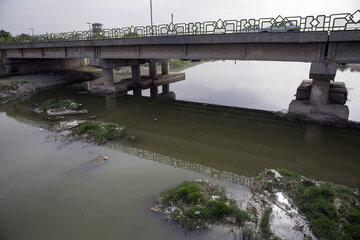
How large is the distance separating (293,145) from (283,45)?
6.34 meters

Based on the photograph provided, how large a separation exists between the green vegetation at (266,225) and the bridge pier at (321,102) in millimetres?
9982

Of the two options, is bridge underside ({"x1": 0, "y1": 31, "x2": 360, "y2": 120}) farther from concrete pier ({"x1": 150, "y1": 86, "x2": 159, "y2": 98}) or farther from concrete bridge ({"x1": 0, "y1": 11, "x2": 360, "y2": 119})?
concrete pier ({"x1": 150, "y1": 86, "x2": 159, "y2": 98})

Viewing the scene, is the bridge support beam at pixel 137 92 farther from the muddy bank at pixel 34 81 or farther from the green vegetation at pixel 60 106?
the muddy bank at pixel 34 81

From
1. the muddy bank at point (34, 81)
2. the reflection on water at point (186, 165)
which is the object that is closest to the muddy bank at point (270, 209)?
the reflection on water at point (186, 165)

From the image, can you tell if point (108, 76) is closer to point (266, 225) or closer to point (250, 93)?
point (250, 93)

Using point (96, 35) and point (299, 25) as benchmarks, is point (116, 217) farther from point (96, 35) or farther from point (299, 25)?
point (96, 35)

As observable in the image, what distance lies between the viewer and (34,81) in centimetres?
2712

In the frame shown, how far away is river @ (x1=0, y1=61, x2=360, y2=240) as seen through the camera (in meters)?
6.65

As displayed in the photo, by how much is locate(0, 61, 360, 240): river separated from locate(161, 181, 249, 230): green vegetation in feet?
1.13

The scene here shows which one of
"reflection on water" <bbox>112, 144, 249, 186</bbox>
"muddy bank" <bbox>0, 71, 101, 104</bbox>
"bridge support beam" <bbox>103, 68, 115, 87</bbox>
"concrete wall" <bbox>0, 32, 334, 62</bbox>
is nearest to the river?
"reflection on water" <bbox>112, 144, 249, 186</bbox>

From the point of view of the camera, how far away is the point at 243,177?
340 inches

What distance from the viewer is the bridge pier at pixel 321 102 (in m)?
13.5

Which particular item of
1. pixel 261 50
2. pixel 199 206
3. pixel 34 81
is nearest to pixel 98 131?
pixel 199 206

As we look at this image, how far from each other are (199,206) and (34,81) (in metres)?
27.2
